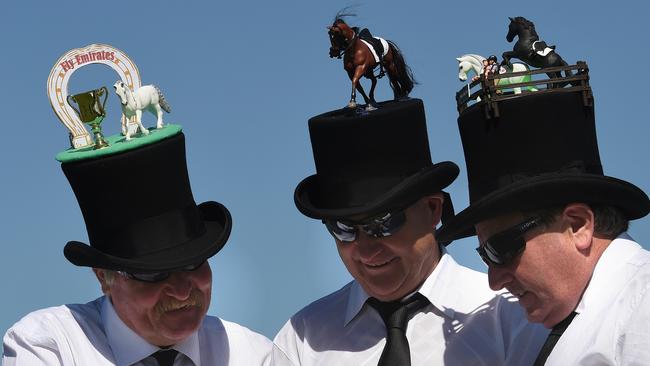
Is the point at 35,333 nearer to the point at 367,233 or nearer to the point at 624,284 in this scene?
the point at 367,233

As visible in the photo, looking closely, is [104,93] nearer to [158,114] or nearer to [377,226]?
[158,114]

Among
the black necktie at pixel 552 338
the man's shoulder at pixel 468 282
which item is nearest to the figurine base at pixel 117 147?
the man's shoulder at pixel 468 282

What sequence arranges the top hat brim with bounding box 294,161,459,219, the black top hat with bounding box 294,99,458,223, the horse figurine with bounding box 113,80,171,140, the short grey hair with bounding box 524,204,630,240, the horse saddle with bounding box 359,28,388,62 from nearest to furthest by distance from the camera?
the short grey hair with bounding box 524,204,630,240 → the top hat brim with bounding box 294,161,459,219 → the black top hat with bounding box 294,99,458,223 → the horse saddle with bounding box 359,28,388,62 → the horse figurine with bounding box 113,80,171,140

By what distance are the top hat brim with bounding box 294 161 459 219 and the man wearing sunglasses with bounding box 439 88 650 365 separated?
610 mm

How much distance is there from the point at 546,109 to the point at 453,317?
5.23 ft

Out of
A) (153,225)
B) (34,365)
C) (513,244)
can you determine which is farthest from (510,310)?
(34,365)

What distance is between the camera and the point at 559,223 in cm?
619

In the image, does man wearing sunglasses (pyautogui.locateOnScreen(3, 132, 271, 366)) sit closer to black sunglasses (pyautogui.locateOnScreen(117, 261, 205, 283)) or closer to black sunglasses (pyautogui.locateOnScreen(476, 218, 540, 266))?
black sunglasses (pyautogui.locateOnScreen(117, 261, 205, 283))

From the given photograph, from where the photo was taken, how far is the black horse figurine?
267 inches

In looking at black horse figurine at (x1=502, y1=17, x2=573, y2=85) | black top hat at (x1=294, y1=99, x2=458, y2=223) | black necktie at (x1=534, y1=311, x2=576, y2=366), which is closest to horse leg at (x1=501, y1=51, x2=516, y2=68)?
black horse figurine at (x1=502, y1=17, x2=573, y2=85)

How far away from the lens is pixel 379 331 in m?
7.60

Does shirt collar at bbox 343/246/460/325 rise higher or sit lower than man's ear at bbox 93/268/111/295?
lower

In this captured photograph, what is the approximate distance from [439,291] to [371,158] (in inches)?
35.2

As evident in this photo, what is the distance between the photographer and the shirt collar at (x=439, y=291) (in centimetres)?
746
